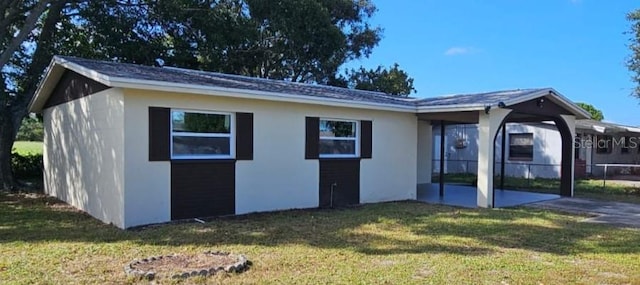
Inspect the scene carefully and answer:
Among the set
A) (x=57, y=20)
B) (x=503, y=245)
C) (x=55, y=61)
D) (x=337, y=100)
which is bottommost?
(x=503, y=245)

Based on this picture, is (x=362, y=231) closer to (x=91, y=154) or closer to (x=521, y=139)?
(x=91, y=154)

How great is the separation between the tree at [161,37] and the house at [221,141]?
305cm

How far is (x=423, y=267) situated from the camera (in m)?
5.85

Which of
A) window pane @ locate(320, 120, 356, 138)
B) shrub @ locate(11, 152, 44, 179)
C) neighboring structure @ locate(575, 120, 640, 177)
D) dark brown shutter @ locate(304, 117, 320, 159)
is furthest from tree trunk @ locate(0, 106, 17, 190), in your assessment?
neighboring structure @ locate(575, 120, 640, 177)

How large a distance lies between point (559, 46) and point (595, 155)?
19.8 feet

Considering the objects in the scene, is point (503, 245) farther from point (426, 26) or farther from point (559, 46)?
point (559, 46)

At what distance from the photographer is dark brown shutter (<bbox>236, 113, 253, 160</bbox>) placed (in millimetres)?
9734

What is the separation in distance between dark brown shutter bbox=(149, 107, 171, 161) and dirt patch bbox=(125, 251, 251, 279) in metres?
2.98

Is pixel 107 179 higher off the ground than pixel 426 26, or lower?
lower

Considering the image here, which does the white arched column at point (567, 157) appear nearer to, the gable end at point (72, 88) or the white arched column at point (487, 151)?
the white arched column at point (487, 151)

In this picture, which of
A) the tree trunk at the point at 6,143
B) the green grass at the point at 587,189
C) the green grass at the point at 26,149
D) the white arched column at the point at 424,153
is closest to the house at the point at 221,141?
the tree trunk at the point at 6,143

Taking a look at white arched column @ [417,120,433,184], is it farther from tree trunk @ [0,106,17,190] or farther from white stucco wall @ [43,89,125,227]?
tree trunk @ [0,106,17,190]

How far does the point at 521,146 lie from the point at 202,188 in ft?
56.8

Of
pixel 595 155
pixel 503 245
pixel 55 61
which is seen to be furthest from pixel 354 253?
pixel 595 155
